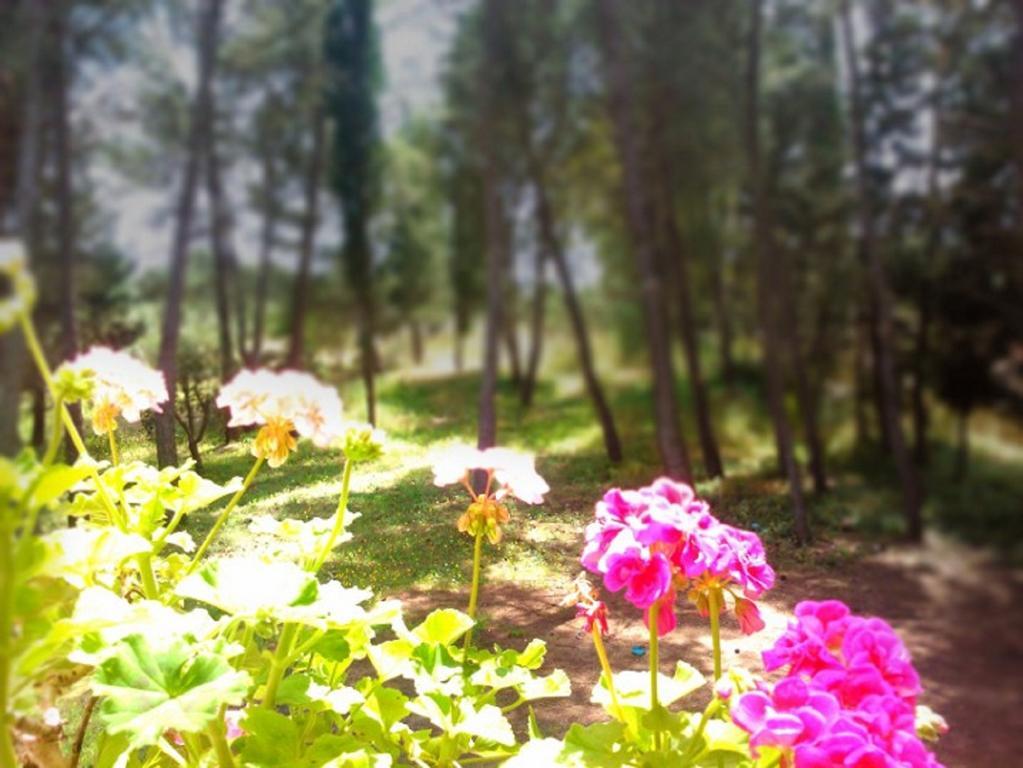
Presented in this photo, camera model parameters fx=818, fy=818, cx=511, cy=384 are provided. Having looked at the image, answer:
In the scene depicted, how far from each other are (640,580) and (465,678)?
0.33 meters

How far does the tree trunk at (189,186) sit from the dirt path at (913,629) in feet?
2.21

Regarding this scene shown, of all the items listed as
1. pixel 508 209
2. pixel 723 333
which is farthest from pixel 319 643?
pixel 723 333

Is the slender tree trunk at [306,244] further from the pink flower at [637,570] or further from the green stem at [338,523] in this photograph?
the pink flower at [637,570]

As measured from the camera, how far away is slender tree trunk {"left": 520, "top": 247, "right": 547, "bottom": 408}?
1.83m

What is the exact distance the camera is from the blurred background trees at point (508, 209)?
66.6 inches

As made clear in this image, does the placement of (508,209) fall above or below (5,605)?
above

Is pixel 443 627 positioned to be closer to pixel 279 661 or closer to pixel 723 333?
pixel 279 661

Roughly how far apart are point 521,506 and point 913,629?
137 cm

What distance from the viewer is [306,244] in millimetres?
1861

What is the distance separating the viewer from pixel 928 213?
2934 millimetres

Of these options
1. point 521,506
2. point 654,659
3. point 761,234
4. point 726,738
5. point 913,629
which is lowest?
point 913,629

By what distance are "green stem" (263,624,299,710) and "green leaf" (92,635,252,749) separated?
4.8 inches

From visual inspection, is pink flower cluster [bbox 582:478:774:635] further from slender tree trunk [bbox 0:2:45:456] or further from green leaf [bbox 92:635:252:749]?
slender tree trunk [bbox 0:2:45:456]

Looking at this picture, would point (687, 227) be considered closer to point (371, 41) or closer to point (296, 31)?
point (371, 41)
